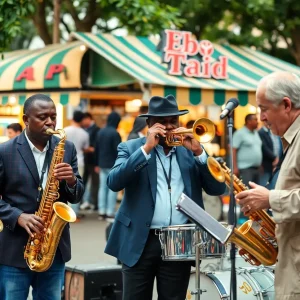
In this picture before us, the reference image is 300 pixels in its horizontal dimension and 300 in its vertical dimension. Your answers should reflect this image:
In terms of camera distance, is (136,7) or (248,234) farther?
(136,7)

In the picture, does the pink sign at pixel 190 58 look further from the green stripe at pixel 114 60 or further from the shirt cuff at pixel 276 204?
the shirt cuff at pixel 276 204

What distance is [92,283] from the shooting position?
7.29 metres

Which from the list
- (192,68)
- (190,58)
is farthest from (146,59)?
(192,68)

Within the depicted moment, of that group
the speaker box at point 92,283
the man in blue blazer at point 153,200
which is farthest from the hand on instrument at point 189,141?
the speaker box at point 92,283

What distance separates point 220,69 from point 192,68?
614 millimetres

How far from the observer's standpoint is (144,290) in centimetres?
545

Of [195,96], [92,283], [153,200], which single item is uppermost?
[195,96]

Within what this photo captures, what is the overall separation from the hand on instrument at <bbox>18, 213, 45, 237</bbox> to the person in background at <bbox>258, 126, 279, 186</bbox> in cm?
871

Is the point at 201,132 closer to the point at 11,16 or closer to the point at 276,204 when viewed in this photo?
the point at 276,204

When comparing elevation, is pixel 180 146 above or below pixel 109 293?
above

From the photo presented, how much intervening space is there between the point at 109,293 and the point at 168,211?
2.21m

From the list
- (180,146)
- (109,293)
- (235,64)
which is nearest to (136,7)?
(235,64)

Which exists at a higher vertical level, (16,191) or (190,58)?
(190,58)

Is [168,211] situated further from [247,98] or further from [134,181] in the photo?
[247,98]
